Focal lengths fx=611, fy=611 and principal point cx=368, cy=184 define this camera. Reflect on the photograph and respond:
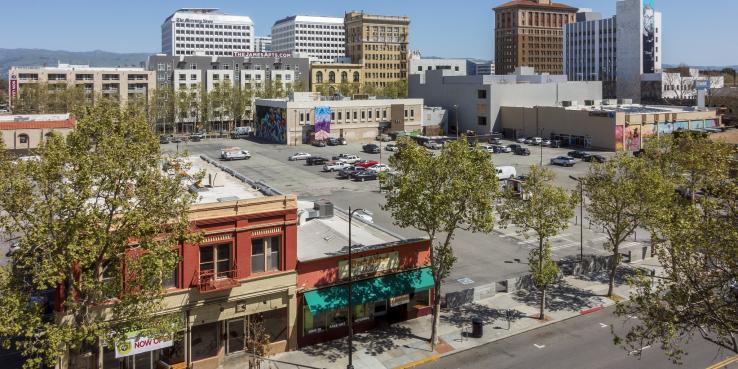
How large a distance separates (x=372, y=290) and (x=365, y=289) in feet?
1.31

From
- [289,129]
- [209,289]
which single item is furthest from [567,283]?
[289,129]

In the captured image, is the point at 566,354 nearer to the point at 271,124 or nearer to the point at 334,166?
the point at 334,166

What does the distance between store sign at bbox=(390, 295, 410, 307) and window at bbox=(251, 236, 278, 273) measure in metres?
7.09

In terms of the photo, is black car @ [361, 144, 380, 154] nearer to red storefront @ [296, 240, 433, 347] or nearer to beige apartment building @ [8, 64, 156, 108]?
red storefront @ [296, 240, 433, 347]

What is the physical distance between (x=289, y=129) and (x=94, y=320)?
8922cm

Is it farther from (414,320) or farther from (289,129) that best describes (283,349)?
(289,129)

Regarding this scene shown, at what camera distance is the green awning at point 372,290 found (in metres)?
30.5

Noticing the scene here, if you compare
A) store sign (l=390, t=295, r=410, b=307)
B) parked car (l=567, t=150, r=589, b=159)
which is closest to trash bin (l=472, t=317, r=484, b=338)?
store sign (l=390, t=295, r=410, b=307)

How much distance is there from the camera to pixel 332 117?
11438cm

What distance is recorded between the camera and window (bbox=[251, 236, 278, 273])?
29438mm

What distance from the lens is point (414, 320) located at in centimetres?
3447

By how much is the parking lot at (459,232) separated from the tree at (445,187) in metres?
8.00

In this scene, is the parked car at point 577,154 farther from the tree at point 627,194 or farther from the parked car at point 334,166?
the tree at point 627,194

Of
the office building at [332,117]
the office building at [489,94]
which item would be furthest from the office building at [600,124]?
the office building at [332,117]
